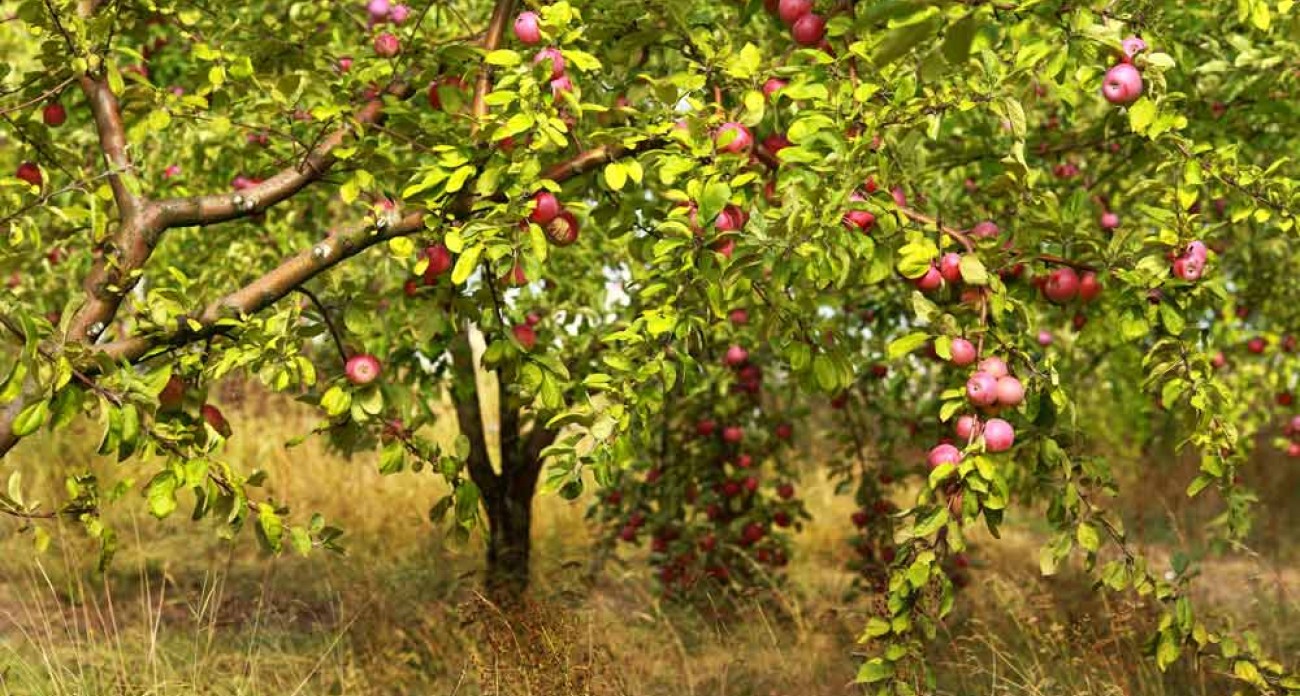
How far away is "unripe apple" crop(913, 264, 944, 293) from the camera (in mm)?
3076

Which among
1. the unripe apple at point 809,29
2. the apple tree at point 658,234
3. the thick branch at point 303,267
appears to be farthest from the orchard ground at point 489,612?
the unripe apple at point 809,29

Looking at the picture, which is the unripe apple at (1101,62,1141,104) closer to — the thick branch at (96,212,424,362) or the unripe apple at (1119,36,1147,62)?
the unripe apple at (1119,36,1147,62)

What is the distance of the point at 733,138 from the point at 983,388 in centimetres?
77

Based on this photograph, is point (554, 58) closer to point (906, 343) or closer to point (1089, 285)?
point (906, 343)

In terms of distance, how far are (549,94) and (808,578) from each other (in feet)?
15.0

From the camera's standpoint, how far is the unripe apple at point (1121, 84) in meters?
2.90

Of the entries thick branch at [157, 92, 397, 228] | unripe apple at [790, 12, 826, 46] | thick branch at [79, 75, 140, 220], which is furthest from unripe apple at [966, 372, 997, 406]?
thick branch at [79, 75, 140, 220]

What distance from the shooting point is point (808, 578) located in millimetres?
7035

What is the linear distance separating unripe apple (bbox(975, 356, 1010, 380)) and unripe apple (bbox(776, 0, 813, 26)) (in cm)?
95

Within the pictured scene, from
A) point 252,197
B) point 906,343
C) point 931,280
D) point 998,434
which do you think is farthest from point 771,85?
point 252,197

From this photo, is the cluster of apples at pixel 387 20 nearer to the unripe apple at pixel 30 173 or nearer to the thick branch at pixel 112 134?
the thick branch at pixel 112 134

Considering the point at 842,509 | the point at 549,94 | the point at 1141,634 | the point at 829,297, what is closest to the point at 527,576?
the point at 829,297

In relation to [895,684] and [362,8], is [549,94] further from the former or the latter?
[362,8]

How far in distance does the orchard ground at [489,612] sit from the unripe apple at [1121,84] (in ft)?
5.38
